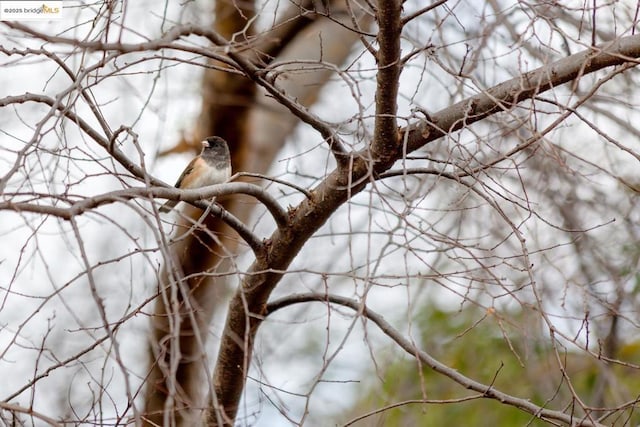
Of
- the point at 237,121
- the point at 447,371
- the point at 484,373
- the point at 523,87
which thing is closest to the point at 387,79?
the point at 523,87

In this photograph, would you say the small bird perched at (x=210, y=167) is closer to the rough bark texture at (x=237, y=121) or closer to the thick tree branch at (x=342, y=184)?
the rough bark texture at (x=237, y=121)

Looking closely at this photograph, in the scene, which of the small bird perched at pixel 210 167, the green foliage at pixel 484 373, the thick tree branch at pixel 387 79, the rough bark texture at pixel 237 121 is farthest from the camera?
the green foliage at pixel 484 373

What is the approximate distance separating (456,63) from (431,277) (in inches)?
95.9

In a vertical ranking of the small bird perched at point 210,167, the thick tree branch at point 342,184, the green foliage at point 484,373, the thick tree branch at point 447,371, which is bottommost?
the thick tree branch at point 447,371

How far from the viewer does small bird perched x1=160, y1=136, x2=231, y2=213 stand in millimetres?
4172

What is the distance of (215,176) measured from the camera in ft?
13.7

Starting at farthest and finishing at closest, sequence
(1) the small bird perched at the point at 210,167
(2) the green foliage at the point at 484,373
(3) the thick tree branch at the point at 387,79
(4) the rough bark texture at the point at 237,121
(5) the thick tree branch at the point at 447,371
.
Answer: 1. (2) the green foliage at the point at 484,373
2. (4) the rough bark texture at the point at 237,121
3. (1) the small bird perched at the point at 210,167
4. (5) the thick tree branch at the point at 447,371
5. (3) the thick tree branch at the point at 387,79

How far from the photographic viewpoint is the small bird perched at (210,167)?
4172mm

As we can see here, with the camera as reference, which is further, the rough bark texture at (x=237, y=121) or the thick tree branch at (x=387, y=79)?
the rough bark texture at (x=237, y=121)

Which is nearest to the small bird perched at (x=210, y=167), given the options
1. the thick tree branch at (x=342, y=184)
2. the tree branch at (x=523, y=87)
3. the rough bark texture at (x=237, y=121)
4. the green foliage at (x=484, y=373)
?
the rough bark texture at (x=237, y=121)

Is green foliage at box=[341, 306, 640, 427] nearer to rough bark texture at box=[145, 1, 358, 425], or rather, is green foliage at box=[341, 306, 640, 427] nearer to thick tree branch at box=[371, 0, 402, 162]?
rough bark texture at box=[145, 1, 358, 425]

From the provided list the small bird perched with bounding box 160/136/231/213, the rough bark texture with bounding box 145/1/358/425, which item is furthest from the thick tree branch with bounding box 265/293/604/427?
the rough bark texture with bounding box 145/1/358/425

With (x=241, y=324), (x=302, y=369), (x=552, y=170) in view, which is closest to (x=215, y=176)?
(x=241, y=324)

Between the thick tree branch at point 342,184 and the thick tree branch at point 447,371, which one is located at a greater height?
the thick tree branch at point 342,184
